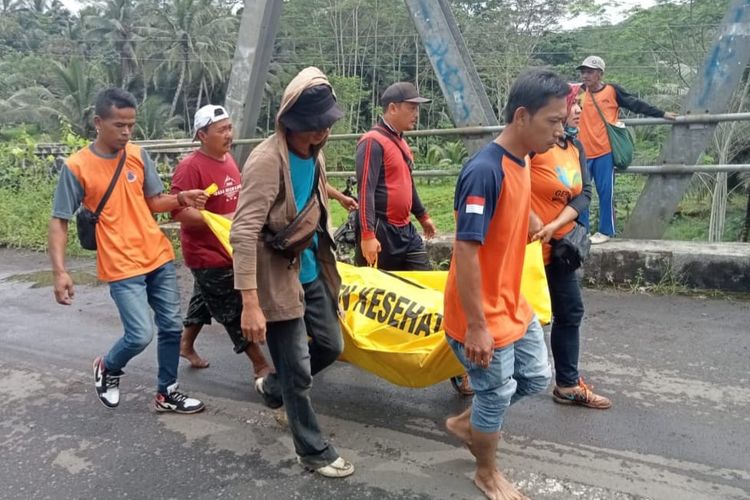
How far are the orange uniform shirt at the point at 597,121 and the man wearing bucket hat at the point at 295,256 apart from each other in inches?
136

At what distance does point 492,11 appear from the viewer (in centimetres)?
2798

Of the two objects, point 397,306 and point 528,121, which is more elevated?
point 528,121

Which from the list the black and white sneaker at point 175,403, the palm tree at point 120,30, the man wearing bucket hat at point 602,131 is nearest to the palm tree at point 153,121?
the palm tree at point 120,30

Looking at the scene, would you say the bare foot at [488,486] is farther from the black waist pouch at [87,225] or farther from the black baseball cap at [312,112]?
the black waist pouch at [87,225]

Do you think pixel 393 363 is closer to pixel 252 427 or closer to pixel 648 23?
pixel 252 427

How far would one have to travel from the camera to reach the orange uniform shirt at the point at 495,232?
215cm

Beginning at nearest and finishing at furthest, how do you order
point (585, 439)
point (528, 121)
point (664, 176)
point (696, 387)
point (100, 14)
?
point (528, 121)
point (585, 439)
point (696, 387)
point (664, 176)
point (100, 14)

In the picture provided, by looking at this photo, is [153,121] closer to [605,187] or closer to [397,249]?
[605,187]

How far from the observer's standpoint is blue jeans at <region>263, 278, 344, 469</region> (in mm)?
2678

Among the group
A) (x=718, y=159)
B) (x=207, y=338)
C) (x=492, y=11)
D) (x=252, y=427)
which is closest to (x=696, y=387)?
(x=252, y=427)

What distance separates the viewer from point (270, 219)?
2547 millimetres

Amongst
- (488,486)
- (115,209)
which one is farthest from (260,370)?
(488,486)

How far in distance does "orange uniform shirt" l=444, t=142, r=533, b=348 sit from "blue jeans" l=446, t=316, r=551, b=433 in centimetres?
8

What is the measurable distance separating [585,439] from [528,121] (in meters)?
1.64
